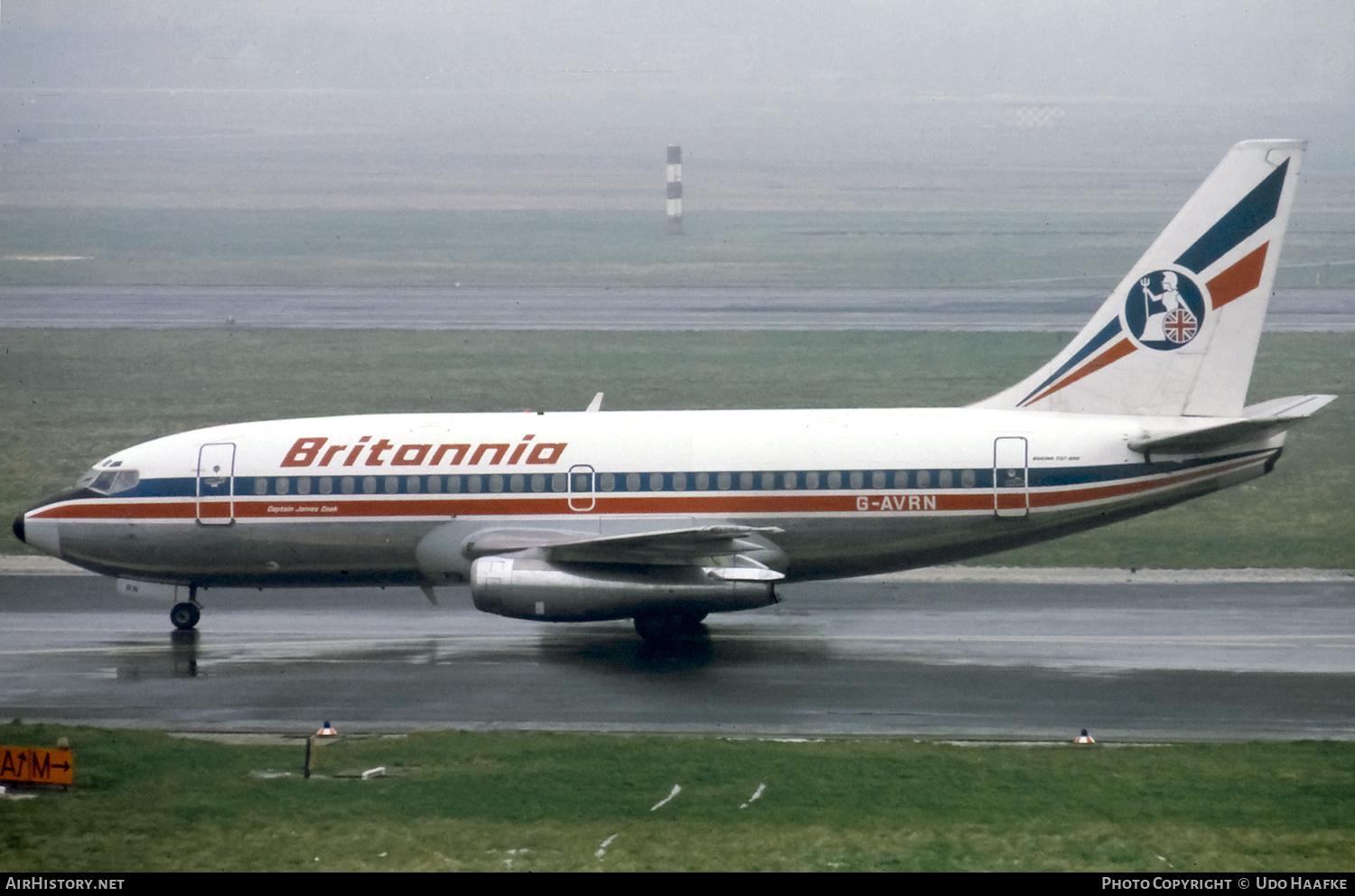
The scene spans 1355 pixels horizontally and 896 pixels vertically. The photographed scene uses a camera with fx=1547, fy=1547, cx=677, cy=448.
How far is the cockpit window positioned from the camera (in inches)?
1172

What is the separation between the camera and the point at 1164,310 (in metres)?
29.1

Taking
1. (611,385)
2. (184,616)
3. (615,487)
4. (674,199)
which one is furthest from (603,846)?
(674,199)

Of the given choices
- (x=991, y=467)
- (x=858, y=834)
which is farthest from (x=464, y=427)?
(x=858, y=834)

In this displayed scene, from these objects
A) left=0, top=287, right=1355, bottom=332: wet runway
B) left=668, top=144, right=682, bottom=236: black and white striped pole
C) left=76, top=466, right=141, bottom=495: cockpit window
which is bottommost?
left=76, top=466, right=141, bottom=495: cockpit window

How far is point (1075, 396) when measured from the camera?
29.4 m

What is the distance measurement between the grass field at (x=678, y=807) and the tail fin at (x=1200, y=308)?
861cm

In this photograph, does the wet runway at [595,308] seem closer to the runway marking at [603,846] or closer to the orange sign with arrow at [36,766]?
the orange sign with arrow at [36,766]

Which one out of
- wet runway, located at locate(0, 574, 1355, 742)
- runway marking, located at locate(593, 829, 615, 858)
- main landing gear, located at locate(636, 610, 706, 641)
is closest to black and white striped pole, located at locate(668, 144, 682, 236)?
wet runway, located at locate(0, 574, 1355, 742)

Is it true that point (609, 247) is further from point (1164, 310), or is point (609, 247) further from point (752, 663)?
point (752, 663)

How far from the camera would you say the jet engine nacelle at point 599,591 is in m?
26.9

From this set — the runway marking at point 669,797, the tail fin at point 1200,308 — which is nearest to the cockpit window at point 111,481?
the runway marking at point 669,797

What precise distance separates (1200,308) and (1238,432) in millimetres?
2868

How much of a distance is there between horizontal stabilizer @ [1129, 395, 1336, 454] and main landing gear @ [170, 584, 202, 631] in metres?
18.1

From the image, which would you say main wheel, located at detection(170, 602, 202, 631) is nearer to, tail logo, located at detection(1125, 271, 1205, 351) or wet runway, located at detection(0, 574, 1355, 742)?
wet runway, located at detection(0, 574, 1355, 742)
